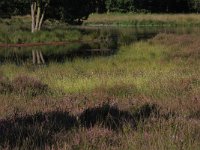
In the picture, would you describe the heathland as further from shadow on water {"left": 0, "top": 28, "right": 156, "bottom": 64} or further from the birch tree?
the birch tree

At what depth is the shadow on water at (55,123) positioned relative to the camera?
638 cm

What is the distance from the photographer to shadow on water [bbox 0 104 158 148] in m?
6.38

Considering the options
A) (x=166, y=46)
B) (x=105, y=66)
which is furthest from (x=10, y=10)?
(x=105, y=66)

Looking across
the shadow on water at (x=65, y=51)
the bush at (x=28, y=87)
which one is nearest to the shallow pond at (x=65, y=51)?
the shadow on water at (x=65, y=51)

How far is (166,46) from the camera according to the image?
31141mm

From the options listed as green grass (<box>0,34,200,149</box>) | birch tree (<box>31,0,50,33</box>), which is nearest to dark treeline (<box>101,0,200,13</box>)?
birch tree (<box>31,0,50,33</box>)

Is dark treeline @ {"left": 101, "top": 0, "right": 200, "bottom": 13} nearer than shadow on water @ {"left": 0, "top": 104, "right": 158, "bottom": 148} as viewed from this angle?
No

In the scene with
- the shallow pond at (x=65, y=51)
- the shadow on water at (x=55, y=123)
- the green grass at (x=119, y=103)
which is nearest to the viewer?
the green grass at (x=119, y=103)

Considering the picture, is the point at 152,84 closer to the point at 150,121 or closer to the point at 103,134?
the point at 150,121

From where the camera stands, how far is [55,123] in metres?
7.40

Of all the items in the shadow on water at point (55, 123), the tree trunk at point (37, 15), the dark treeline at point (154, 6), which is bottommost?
the dark treeline at point (154, 6)

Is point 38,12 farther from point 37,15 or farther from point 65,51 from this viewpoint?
point 65,51

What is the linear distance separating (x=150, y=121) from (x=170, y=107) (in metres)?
1.50

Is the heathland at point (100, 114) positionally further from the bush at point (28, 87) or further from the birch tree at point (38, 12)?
the birch tree at point (38, 12)
